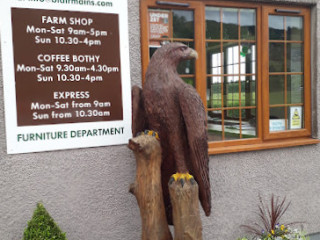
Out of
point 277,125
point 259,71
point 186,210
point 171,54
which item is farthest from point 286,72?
point 186,210

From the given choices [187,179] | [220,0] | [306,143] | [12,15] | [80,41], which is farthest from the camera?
[306,143]

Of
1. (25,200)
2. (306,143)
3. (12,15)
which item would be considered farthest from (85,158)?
(306,143)

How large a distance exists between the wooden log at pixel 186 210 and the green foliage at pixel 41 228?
1.05m

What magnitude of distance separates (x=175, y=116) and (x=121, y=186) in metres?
1.19

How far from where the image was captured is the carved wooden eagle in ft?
7.80

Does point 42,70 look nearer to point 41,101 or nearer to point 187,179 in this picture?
point 41,101

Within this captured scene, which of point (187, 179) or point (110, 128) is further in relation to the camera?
point (110, 128)

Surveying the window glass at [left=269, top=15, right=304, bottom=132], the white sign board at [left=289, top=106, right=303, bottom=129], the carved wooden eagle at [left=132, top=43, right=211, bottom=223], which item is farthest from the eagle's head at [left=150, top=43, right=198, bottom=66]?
the white sign board at [left=289, top=106, right=303, bottom=129]

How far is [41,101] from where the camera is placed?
2951mm

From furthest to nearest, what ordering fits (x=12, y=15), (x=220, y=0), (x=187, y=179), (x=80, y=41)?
(x=220, y=0), (x=80, y=41), (x=12, y=15), (x=187, y=179)

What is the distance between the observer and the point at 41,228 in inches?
106

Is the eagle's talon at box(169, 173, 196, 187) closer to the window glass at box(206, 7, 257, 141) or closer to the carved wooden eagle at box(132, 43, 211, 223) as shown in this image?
the carved wooden eagle at box(132, 43, 211, 223)

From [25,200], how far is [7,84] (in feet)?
3.45

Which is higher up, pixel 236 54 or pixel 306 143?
pixel 236 54
